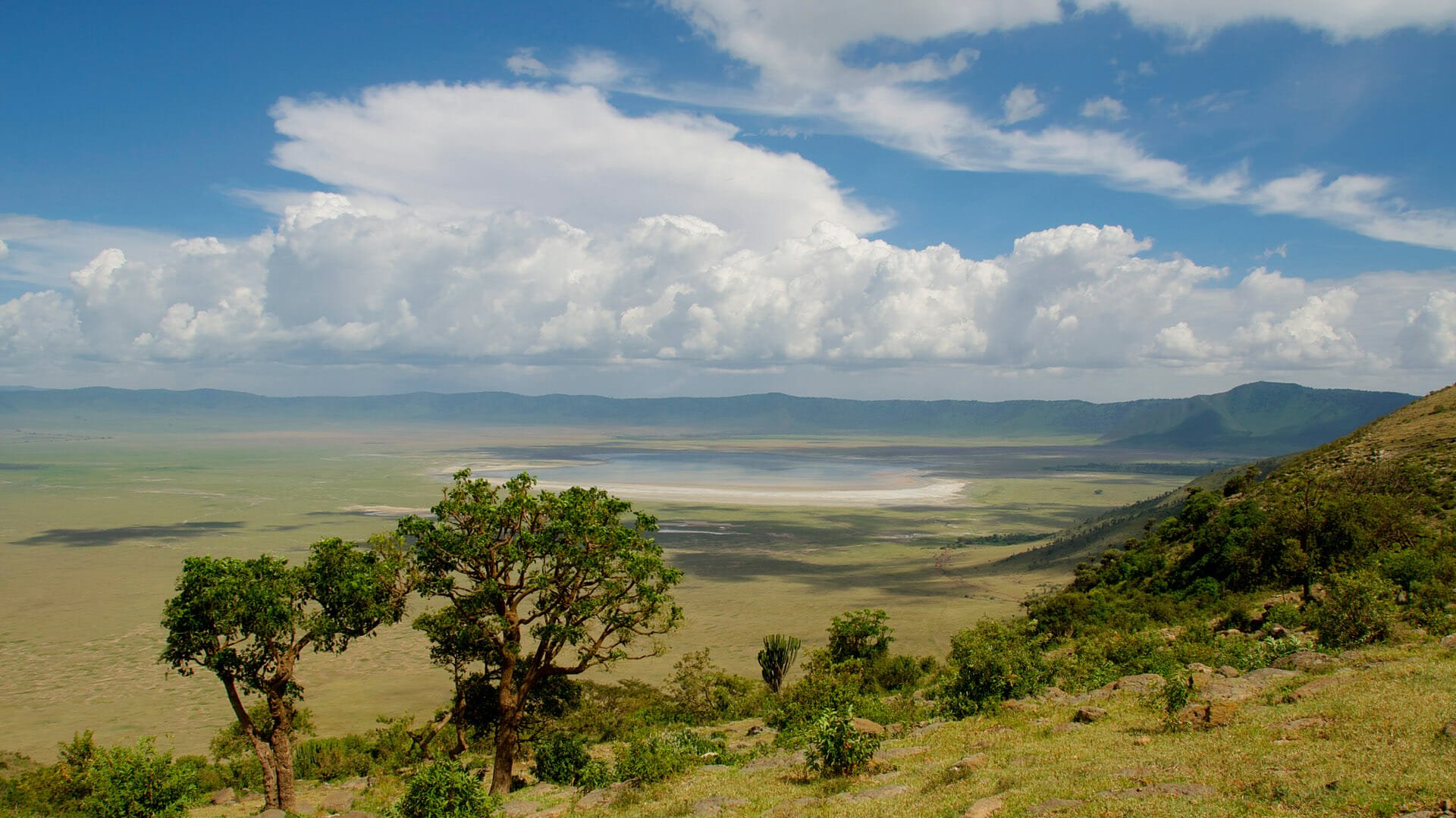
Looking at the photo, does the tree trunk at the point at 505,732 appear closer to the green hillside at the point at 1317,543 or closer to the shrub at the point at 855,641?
the shrub at the point at 855,641

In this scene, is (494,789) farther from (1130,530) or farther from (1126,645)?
(1130,530)

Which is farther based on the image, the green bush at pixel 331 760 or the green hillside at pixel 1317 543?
the green bush at pixel 331 760

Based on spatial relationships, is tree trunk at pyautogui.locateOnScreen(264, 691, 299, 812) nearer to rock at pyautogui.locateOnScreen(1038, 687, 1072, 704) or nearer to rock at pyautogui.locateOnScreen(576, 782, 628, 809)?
rock at pyautogui.locateOnScreen(576, 782, 628, 809)

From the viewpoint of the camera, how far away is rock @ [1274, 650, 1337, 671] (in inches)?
657

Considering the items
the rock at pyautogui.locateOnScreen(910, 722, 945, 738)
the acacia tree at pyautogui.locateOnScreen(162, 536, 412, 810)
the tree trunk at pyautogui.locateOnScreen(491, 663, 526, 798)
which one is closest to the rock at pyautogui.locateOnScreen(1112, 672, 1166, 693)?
the rock at pyautogui.locateOnScreen(910, 722, 945, 738)

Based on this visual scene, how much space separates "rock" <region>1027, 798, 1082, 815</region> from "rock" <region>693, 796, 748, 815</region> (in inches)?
190

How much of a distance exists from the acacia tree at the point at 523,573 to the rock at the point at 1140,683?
10.5m

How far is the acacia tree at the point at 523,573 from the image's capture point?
57.8 feet

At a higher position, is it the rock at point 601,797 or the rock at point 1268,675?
the rock at point 1268,675

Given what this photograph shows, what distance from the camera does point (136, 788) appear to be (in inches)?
627

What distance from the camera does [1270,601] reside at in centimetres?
2666

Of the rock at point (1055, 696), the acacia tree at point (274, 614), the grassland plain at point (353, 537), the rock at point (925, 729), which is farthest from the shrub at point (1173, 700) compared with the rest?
the grassland plain at point (353, 537)

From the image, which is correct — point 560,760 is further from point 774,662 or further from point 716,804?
point 774,662

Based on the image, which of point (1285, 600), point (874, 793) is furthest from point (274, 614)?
point (1285, 600)
